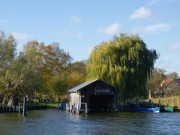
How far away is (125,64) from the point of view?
51.9m

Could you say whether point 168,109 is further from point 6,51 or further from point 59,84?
point 6,51

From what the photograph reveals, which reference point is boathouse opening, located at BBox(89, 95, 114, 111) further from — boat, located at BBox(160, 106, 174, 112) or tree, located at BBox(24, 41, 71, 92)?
tree, located at BBox(24, 41, 71, 92)

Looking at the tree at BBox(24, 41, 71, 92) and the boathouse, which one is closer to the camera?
the boathouse

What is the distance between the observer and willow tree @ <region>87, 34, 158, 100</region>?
50688 millimetres

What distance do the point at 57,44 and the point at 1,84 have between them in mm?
30663

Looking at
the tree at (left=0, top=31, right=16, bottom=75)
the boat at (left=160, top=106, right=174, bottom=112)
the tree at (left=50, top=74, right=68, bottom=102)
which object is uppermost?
the tree at (left=0, top=31, right=16, bottom=75)

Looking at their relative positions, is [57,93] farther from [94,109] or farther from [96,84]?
[96,84]

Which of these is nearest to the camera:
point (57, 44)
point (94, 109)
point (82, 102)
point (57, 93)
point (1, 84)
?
point (82, 102)

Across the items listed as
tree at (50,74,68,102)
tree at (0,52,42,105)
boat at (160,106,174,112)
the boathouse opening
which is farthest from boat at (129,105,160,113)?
tree at (50,74,68,102)

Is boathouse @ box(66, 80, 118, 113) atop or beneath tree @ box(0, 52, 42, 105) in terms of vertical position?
beneath

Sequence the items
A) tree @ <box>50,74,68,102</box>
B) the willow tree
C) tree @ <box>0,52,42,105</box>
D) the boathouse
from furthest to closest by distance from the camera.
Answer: tree @ <box>50,74,68,102</box>
the willow tree
tree @ <box>0,52,42,105</box>
the boathouse

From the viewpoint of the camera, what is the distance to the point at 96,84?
4719 centimetres

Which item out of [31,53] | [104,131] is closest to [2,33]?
[31,53]

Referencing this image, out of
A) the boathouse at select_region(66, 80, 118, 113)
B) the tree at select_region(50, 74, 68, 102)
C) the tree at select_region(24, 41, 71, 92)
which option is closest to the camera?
the boathouse at select_region(66, 80, 118, 113)
